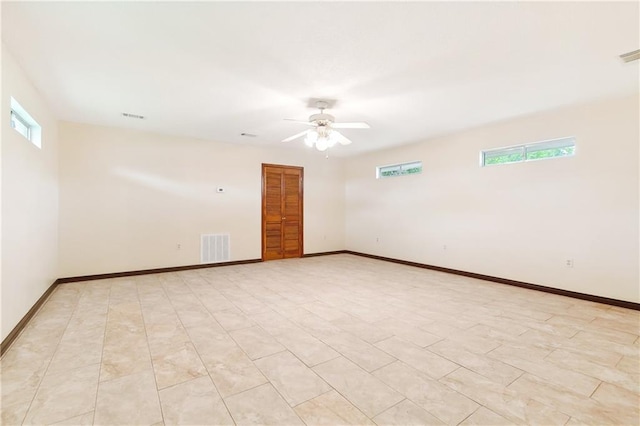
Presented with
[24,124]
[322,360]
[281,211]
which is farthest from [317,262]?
[24,124]

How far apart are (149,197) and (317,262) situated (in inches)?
149

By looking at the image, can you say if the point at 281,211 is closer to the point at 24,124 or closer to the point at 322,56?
the point at 24,124

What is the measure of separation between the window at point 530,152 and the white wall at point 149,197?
14.2ft

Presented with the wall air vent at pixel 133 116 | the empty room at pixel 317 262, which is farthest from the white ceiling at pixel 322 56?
the wall air vent at pixel 133 116

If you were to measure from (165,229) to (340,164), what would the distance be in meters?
4.79

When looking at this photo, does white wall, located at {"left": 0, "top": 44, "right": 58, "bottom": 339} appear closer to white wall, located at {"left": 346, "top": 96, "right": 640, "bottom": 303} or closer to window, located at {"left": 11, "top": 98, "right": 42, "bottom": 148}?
window, located at {"left": 11, "top": 98, "right": 42, "bottom": 148}

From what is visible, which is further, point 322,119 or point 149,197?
point 149,197

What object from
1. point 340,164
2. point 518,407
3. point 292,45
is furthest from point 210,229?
point 518,407

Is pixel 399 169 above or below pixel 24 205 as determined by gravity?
above

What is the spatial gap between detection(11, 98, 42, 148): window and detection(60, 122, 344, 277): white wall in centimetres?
123

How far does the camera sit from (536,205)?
177 inches

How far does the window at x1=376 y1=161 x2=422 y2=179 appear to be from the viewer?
6.38 metres

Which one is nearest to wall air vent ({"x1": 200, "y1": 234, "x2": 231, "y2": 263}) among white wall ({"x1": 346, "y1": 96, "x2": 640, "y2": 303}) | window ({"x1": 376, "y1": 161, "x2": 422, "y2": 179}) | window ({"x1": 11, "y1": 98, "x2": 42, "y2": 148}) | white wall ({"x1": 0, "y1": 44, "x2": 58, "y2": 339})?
white wall ({"x1": 0, "y1": 44, "x2": 58, "y2": 339})

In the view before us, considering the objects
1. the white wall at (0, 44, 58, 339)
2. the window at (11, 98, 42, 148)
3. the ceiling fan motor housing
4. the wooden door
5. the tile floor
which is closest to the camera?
the tile floor
